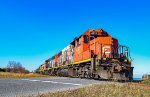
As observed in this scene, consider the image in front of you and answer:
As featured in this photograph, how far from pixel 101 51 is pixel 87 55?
1.55 m

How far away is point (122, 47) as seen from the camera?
2222 cm

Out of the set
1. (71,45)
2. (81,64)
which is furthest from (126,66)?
(71,45)

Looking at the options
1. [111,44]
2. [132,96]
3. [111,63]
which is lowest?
[132,96]

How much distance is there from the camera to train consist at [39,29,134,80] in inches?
790

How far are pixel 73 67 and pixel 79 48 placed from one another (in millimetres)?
2350

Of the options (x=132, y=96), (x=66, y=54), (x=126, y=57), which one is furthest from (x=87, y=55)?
(x=132, y=96)

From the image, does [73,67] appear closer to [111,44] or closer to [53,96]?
[111,44]

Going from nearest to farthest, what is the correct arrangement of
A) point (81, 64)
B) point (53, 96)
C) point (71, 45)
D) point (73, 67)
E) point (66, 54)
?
point (53, 96)
point (81, 64)
point (73, 67)
point (71, 45)
point (66, 54)

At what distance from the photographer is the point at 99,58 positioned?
69.0 ft

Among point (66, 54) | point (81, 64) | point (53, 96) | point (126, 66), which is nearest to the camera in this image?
point (53, 96)

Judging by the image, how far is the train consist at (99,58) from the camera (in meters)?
20.1

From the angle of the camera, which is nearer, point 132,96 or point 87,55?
point 132,96

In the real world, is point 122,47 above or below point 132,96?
above

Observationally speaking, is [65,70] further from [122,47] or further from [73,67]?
[122,47]
